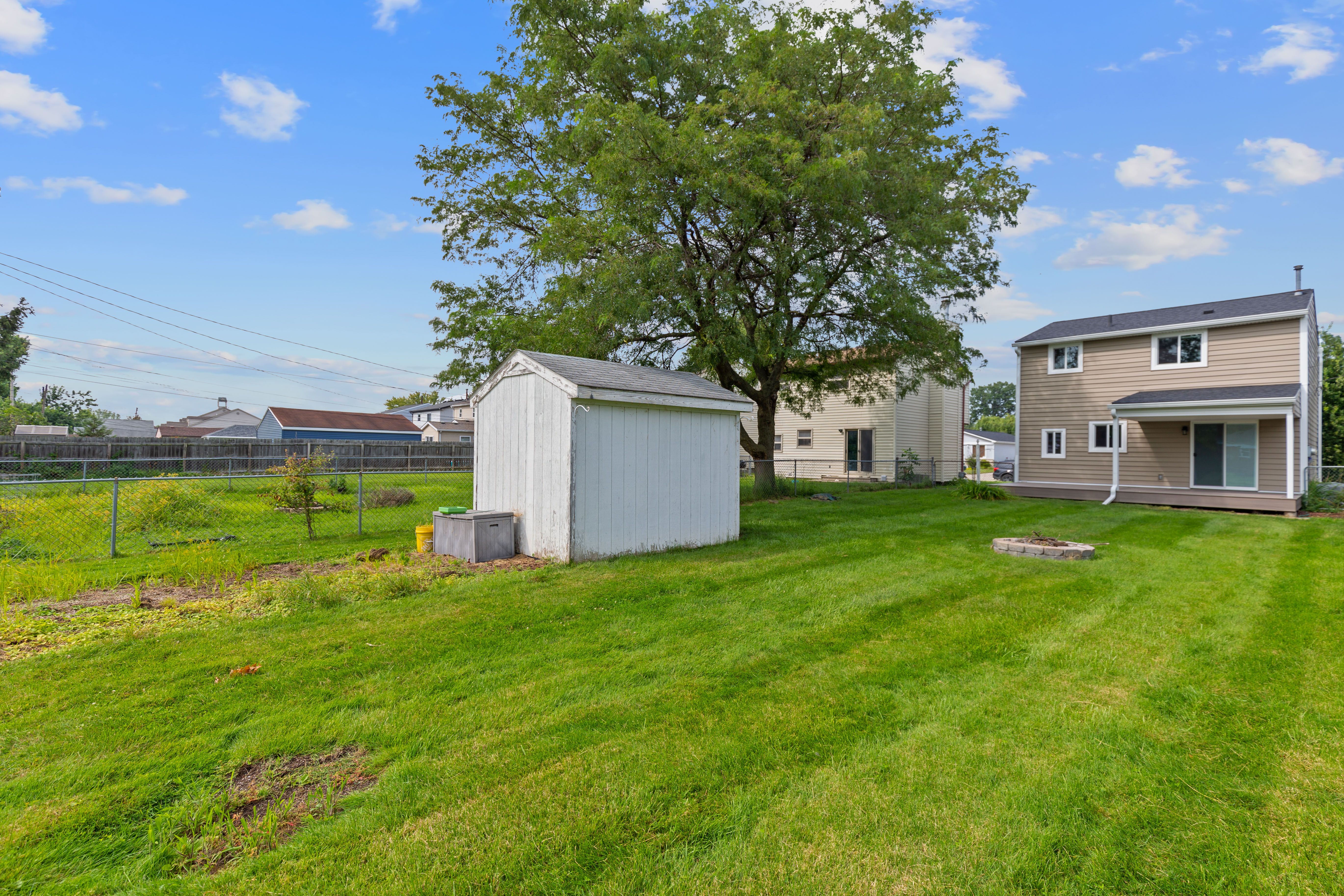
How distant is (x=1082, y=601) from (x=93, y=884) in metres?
7.57

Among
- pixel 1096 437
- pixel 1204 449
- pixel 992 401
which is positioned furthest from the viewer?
pixel 992 401

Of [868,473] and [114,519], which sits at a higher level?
[868,473]

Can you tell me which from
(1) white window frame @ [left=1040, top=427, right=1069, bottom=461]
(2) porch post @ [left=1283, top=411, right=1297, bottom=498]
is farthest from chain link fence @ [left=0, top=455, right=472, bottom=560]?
(2) porch post @ [left=1283, top=411, right=1297, bottom=498]

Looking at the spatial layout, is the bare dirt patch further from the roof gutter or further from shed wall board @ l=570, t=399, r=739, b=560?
the roof gutter

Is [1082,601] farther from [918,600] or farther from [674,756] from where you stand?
[674,756]

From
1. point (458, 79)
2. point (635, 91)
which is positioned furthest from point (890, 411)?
point (458, 79)

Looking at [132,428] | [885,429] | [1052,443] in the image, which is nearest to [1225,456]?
[1052,443]

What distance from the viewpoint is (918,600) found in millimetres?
6336

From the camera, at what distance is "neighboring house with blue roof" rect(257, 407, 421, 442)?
136 ft

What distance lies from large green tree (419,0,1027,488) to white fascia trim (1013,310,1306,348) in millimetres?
4804

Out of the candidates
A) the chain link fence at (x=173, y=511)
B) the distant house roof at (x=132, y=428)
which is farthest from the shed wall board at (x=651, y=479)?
the distant house roof at (x=132, y=428)

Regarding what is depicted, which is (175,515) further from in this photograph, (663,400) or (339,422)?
(339,422)

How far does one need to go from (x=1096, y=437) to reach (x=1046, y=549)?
12.4 meters

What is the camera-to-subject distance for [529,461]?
8422mm
